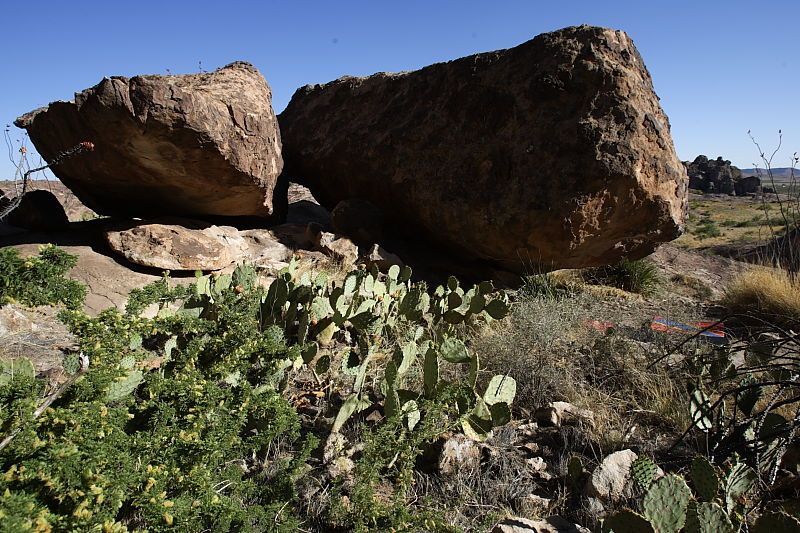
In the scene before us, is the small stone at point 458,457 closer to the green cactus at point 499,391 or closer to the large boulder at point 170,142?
the green cactus at point 499,391

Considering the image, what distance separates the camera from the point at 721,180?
5325 centimetres

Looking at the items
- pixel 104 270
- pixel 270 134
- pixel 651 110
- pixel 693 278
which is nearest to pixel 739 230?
pixel 693 278

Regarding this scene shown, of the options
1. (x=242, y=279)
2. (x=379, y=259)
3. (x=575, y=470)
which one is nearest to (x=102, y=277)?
(x=242, y=279)

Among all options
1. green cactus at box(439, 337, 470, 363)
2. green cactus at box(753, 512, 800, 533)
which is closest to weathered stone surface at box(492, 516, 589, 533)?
green cactus at box(753, 512, 800, 533)

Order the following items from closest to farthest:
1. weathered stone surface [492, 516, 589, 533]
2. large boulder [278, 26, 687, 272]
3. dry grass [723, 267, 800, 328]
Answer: weathered stone surface [492, 516, 589, 533] → large boulder [278, 26, 687, 272] → dry grass [723, 267, 800, 328]

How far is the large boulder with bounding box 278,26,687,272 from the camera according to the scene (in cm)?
540

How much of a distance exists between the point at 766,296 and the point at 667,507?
18.6 ft

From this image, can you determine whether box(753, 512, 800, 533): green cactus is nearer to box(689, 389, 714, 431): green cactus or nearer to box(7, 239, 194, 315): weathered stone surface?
box(689, 389, 714, 431): green cactus

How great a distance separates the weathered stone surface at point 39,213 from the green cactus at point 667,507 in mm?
5599

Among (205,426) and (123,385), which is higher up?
(123,385)

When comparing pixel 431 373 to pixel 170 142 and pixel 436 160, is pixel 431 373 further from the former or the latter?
pixel 436 160

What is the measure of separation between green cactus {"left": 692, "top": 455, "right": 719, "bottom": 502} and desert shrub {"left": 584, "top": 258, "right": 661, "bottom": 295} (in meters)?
6.02

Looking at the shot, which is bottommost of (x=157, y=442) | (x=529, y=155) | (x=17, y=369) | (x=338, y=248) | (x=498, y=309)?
(x=157, y=442)

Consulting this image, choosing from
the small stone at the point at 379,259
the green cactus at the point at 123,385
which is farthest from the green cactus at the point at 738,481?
the small stone at the point at 379,259
